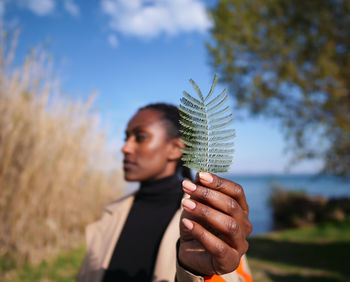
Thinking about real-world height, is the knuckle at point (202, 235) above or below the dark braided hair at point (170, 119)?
below

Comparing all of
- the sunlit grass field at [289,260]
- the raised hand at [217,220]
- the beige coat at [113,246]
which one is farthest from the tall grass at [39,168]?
the raised hand at [217,220]

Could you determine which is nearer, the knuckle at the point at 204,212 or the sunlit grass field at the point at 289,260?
the knuckle at the point at 204,212

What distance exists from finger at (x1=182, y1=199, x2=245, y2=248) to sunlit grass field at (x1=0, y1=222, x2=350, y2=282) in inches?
146

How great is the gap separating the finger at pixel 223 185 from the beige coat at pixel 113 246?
346mm

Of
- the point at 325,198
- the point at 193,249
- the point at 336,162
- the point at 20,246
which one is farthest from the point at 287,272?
the point at 325,198

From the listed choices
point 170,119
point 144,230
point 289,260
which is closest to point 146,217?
point 144,230

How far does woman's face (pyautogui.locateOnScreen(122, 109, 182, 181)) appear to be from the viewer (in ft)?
5.02

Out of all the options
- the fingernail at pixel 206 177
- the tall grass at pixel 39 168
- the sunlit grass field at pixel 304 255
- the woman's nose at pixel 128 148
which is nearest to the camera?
the fingernail at pixel 206 177

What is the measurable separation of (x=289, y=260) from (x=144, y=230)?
5.56 meters

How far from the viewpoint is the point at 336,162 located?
22.4 ft

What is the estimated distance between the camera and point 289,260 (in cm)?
583

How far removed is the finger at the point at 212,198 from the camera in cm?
60

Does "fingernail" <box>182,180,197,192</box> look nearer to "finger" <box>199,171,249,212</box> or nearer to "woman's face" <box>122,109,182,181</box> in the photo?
"finger" <box>199,171,249,212</box>

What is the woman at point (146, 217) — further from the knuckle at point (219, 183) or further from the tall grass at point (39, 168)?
the tall grass at point (39, 168)
